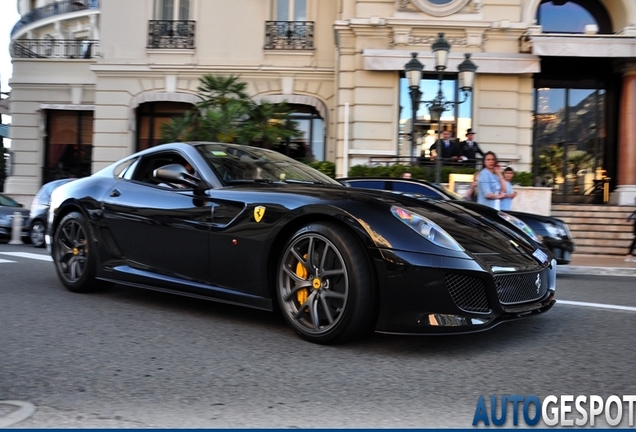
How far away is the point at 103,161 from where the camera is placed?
2072 cm

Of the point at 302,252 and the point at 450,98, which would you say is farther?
the point at 450,98

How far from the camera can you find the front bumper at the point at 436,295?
3.63 meters

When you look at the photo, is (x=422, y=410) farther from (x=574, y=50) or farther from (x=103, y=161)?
(x=103, y=161)

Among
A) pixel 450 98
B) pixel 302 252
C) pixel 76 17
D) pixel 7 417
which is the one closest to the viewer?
pixel 7 417

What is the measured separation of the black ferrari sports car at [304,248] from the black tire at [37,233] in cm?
873

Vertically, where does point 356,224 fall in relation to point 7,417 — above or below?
above

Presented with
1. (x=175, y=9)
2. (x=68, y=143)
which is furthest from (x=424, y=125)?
(x=68, y=143)

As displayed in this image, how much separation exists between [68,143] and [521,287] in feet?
71.7

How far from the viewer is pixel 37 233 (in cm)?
1349

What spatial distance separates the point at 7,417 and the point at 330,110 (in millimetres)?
17680

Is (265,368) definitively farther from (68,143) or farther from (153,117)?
(68,143)

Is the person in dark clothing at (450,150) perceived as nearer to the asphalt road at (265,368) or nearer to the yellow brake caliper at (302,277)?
the asphalt road at (265,368)

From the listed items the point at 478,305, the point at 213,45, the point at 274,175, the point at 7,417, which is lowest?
the point at 7,417

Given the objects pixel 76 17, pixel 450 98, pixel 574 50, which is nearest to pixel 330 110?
pixel 450 98
